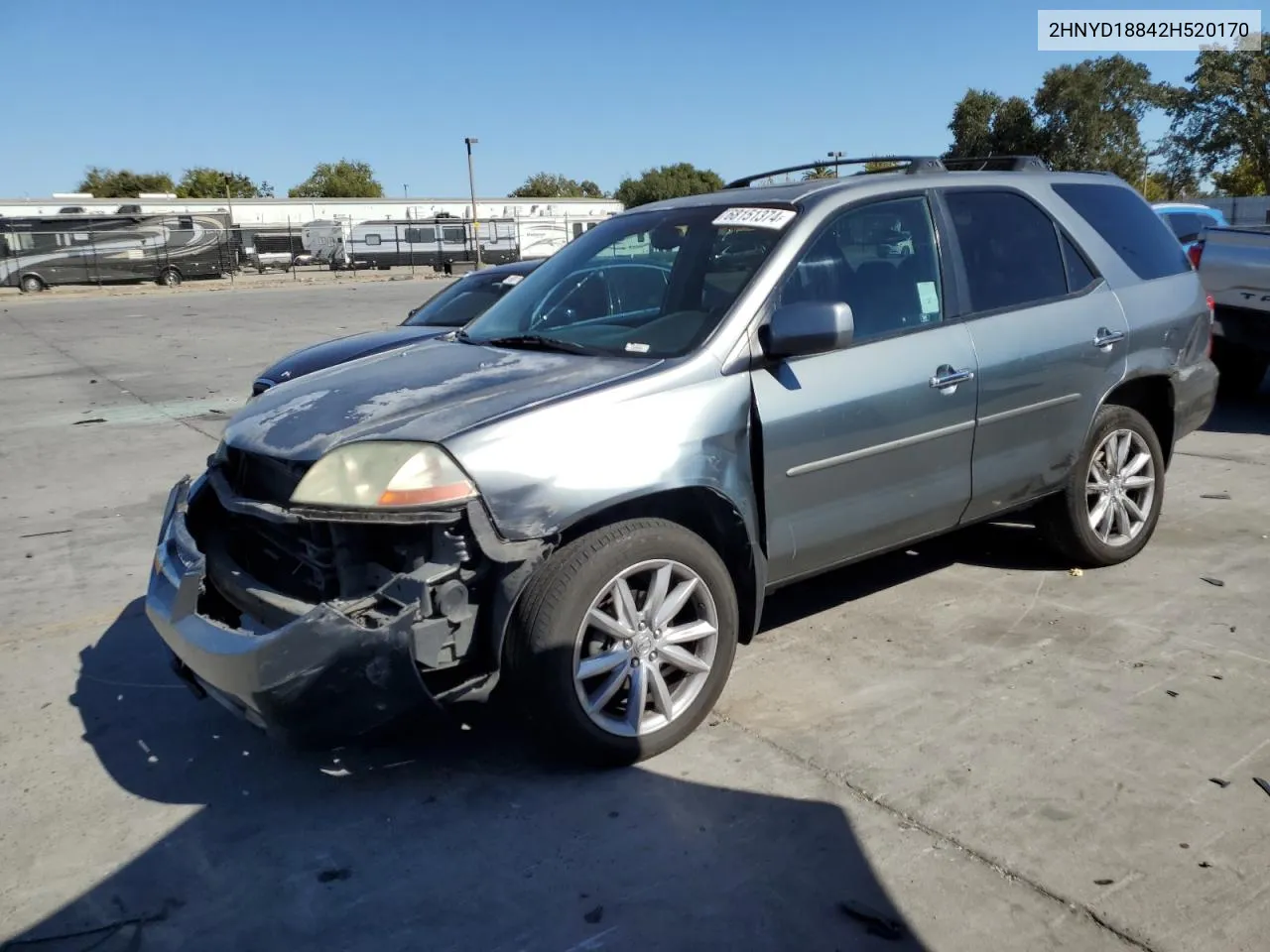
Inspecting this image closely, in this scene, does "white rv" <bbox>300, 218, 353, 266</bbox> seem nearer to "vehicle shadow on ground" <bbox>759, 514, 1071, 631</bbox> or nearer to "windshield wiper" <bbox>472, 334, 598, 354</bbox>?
"vehicle shadow on ground" <bbox>759, 514, 1071, 631</bbox>

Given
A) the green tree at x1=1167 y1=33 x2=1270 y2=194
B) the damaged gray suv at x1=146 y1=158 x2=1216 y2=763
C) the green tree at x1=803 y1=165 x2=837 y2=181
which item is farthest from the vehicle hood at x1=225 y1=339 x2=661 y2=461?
the green tree at x1=1167 y1=33 x2=1270 y2=194

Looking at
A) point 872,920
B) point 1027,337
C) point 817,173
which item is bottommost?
point 872,920

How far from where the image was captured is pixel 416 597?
9.49 ft

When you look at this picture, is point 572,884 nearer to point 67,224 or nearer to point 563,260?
point 563,260

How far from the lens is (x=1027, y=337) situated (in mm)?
4316

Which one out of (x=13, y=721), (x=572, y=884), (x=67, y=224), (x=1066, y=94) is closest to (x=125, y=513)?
(x=13, y=721)

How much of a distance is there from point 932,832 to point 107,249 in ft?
137

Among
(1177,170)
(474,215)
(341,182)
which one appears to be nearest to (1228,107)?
(1177,170)

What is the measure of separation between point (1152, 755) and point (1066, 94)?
2445 inches

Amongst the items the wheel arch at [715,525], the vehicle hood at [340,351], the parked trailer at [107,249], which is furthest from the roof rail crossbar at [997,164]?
the parked trailer at [107,249]

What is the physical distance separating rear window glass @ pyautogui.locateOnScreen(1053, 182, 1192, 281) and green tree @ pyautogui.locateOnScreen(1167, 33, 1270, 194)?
53.0m

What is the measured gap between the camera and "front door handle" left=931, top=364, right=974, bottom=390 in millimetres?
3963

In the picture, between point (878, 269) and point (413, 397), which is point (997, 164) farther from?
point (413, 397)

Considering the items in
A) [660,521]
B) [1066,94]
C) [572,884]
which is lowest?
[572,884]
